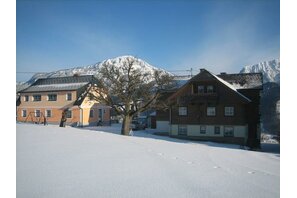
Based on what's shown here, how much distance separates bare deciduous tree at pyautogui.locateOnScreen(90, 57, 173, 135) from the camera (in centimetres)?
1608

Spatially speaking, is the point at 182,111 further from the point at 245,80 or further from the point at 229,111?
the point at 245,80

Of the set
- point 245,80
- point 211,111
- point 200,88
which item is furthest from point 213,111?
point 245,80

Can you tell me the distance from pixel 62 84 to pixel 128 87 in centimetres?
1610

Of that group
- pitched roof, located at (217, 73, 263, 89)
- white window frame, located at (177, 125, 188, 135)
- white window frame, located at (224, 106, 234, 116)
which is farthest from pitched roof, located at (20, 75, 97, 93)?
pitched roof, located at (217, 73, 263, 89)

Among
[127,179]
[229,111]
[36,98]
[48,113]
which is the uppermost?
[36,98]

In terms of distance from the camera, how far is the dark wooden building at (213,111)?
71.6 ft

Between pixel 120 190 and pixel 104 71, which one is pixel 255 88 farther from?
pixel 120 190

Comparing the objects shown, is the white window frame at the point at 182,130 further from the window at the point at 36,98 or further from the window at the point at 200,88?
the window at the point at 36,98

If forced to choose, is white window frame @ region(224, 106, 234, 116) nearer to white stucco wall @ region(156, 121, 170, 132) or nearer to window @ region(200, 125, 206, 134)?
window @ region(200, 125, 206, 134)

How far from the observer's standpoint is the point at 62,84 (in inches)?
1128

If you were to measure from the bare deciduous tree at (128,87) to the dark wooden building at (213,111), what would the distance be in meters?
4.30

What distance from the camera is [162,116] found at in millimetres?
27578

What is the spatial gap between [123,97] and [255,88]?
1652cm
